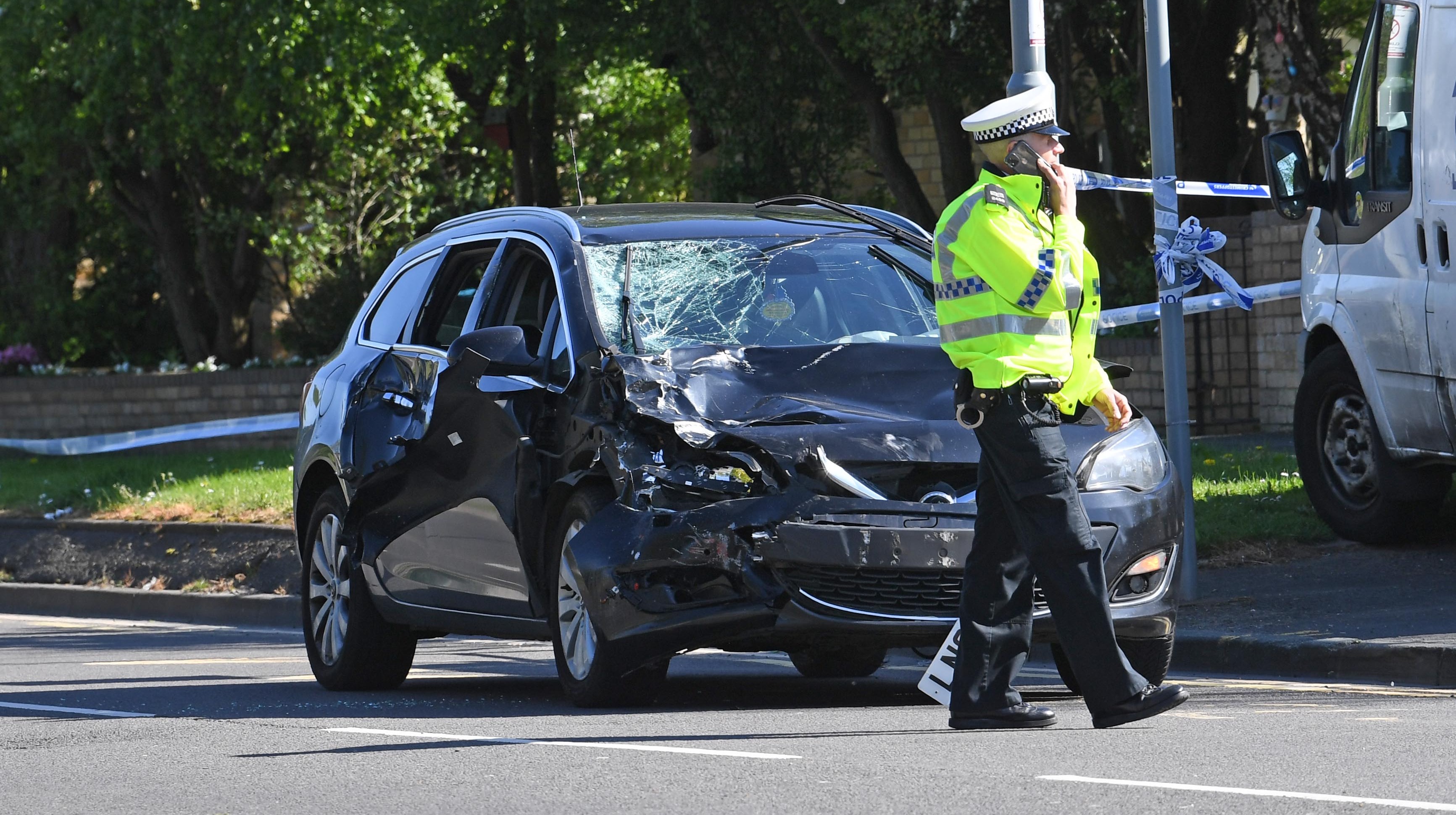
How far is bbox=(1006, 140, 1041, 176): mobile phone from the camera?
5973 mm

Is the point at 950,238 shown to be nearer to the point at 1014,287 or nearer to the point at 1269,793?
the point at 1014,287

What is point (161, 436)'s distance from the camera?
64.5 ft

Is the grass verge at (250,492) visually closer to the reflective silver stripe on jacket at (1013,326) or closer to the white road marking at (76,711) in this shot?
the reflective silver stripe on jacket at (1013,326)

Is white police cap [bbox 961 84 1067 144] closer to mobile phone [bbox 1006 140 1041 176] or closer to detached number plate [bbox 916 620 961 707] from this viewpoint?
mobile phone [bbox 1006 140 1041 176]

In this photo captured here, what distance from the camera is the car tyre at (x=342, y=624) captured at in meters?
8.55

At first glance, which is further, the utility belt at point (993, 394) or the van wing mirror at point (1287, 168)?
the van wing mirror at point (1287, 168)

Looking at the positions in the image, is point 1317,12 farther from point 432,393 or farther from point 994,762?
point 994,762

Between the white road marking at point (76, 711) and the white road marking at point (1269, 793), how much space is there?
381 centimetres

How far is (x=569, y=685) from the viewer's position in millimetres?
7277

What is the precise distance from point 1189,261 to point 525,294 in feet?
10.0

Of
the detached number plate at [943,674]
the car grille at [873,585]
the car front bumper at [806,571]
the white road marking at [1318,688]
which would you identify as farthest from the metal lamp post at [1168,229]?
the detached number plate at [943,674]

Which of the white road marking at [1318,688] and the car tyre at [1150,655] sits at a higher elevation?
the car tyre at [1150,655]

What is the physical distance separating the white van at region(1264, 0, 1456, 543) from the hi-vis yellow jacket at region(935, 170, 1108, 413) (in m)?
3.79

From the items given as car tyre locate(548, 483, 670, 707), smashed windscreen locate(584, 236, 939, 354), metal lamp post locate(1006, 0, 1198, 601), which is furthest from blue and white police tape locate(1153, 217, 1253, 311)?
car tyre locate(548, 483, 670, 707)
